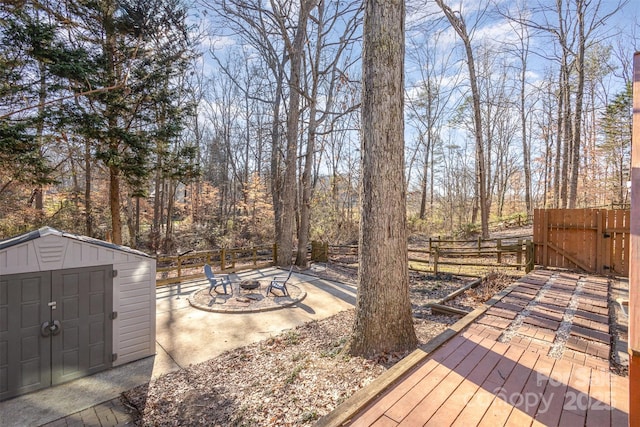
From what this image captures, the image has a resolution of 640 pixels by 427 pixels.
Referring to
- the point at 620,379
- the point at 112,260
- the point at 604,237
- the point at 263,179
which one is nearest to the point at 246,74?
the point at 263,179

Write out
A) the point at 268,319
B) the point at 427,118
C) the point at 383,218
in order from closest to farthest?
the point at 383,218
the point at 268,319
the point at 427,118

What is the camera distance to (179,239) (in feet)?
54.6

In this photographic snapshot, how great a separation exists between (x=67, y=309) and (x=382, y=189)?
4701mm

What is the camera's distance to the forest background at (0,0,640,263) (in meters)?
8.49

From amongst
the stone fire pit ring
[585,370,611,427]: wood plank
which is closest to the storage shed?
the stone fire pit ring

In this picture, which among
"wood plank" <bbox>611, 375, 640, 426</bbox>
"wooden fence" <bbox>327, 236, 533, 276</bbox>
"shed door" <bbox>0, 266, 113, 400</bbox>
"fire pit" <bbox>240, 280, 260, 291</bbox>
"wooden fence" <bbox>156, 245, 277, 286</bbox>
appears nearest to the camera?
"wood plank" <bbox>611, 375, 640, 426</bbox>

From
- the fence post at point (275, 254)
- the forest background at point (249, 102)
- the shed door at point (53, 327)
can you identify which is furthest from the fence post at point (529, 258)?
the shed door at point (53, 327)

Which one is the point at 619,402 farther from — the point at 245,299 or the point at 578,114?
the point at 578,114

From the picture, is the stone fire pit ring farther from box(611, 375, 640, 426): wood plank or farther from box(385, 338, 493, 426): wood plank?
box(611, 375, 640, 426): wood plank

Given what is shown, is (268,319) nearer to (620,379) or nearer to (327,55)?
(620,379)

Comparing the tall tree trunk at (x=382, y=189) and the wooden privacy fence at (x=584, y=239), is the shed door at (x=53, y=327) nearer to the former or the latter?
the tall tree trunk at (x=382, y=189)

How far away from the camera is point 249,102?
69.6 feet

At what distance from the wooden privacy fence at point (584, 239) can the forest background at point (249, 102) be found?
381 centimetres

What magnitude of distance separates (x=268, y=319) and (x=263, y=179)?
55.8 feet
